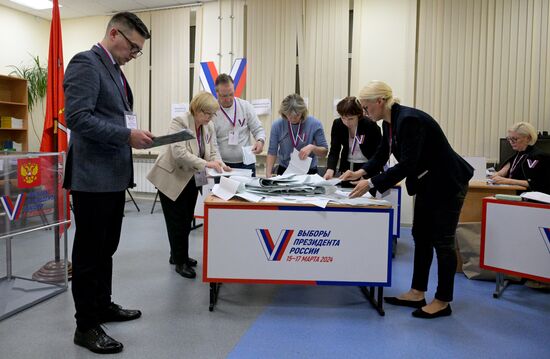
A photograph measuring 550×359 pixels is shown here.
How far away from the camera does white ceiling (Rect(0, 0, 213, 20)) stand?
5828mm

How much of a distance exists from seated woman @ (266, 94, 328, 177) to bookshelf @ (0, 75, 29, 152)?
4333 millimetres

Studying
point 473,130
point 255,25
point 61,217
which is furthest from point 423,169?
point 255,25

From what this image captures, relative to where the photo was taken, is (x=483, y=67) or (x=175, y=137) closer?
(x=175, y=137)

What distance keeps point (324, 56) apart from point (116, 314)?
4087 mm

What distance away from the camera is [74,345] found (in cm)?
194

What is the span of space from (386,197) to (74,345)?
2.80 metres

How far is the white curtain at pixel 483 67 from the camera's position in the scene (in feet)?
14.9

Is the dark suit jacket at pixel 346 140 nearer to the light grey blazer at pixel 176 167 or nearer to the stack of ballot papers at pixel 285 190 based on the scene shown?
the stack of ballot papers at pixel 285 190

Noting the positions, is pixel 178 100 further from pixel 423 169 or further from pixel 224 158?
pixel 423 169

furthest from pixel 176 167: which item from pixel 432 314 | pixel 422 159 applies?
pixel 432 314

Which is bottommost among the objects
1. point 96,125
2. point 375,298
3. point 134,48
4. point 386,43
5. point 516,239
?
point 375,298

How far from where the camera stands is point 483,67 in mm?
4730

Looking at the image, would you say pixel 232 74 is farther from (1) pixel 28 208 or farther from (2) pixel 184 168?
(1) pixel 28 208

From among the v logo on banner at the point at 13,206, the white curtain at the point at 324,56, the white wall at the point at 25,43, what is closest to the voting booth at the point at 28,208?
the v logo on banner at the point at 13,206
